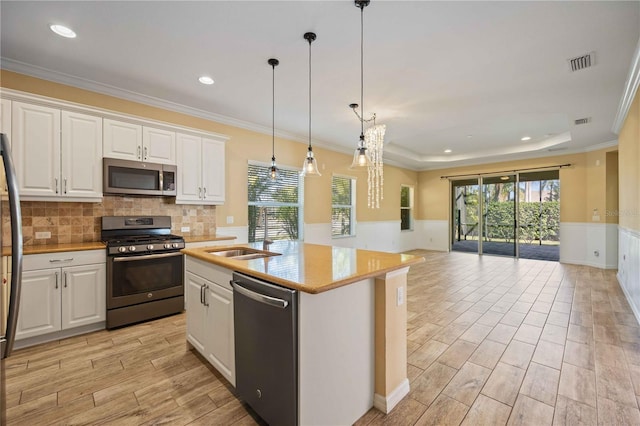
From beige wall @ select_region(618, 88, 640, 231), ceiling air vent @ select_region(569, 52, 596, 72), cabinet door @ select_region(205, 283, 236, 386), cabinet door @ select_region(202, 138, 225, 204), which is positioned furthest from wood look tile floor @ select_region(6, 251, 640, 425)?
ceiling air vent @ select_region(569, 52, 596, 72)

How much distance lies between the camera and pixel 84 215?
324 centimetres

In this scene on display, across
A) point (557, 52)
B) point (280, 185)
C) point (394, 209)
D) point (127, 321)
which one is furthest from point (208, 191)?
point (394, 209)

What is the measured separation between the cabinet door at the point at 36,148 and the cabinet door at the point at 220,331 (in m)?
2.21

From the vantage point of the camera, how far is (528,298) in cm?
400

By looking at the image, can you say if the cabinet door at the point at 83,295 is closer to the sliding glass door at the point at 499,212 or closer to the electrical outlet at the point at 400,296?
the electrical outlet at the point at 400,296

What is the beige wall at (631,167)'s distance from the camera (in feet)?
11.0

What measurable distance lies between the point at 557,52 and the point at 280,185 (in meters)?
4.03

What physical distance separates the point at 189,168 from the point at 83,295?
6.07 feet

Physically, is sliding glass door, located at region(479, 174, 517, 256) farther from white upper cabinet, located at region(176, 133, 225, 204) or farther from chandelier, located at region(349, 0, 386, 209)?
white upper cabinet, located at region(176, 133, 225, 204)

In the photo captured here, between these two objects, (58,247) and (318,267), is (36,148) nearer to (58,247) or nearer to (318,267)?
(58,247)

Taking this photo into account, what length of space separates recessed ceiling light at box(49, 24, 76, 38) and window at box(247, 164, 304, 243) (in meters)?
2.62

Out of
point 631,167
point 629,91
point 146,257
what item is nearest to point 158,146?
point 146,257

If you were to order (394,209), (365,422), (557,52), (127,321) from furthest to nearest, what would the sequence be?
1. (394,209)
2. (127,321)
3. (557,52)
4. (365,422)

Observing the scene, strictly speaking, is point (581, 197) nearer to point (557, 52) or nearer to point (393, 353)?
point (557, 52)
